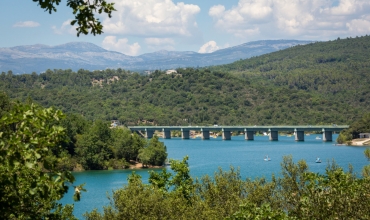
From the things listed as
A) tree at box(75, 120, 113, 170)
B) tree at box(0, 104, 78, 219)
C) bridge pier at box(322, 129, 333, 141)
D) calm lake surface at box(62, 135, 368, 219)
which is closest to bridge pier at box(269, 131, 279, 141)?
bridge pier at box(322, 129, 333, 141)

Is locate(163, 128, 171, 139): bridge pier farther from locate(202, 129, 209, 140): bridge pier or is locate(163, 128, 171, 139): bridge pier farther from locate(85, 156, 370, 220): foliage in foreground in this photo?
locate(85, 156, 370, 220): foliage in foreground

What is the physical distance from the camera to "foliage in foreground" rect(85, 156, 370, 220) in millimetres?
18828

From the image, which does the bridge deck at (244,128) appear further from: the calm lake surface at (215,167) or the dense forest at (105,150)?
the dense forest at (105,150)

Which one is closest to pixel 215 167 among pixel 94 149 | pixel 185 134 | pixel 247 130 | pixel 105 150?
pixel 105 150

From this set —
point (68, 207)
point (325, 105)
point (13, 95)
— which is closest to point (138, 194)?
point (68, 207)

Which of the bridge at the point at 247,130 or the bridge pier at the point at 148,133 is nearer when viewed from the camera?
the bridge at the point at 247,130

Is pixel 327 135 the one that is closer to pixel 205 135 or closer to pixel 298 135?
pixel 298 135

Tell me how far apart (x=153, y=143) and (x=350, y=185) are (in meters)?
64.0

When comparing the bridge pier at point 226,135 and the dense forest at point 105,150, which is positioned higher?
the dense forest at point 105,150

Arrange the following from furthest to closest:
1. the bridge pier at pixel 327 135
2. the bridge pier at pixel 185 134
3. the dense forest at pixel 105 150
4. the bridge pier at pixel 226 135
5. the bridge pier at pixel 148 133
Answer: the bridge pier at pixel 185 134
the bridge pier at pixel 148 133
the bridge pier at pixel 226 135
the bridge pier at pixel 327 135
the dense forest at pixel 105 150

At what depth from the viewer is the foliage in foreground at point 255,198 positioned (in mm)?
18828

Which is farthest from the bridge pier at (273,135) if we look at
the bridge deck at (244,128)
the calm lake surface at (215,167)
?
the calm lake surface at (215,167)

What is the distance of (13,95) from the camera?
555 ft

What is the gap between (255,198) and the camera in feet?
105
